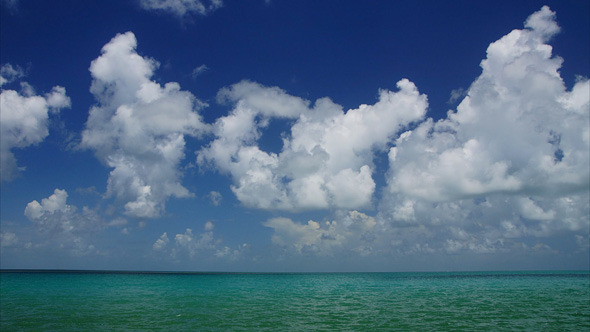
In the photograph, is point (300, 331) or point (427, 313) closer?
point (300, 331)

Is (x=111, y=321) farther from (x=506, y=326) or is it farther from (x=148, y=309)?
(x=506, y=326)

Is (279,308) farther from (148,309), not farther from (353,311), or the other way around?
(148,309)

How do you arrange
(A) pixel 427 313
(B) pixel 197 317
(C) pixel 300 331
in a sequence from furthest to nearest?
(A) pixel 427 313 < (B) pixel 197 317 < (C) pixel 300 331

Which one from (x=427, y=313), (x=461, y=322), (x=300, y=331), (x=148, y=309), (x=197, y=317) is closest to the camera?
(x=300, y=331)

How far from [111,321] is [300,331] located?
661 inches

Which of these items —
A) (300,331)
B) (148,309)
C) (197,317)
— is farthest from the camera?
(148,309)

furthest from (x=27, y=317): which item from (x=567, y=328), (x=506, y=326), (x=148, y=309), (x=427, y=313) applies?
(x=567, y=328)

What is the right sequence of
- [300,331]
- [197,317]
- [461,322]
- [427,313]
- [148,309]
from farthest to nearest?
[148,309], [427,313], [197,317], [461,322], [300,331]

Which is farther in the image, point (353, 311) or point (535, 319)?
point (353, 311)

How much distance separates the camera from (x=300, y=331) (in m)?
26.6

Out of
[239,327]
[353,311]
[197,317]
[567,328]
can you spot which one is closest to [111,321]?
[197,317]

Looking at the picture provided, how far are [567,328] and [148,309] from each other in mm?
39801

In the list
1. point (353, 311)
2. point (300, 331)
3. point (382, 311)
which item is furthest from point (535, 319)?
point (300, 331)

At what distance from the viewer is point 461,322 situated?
29.5 metres
